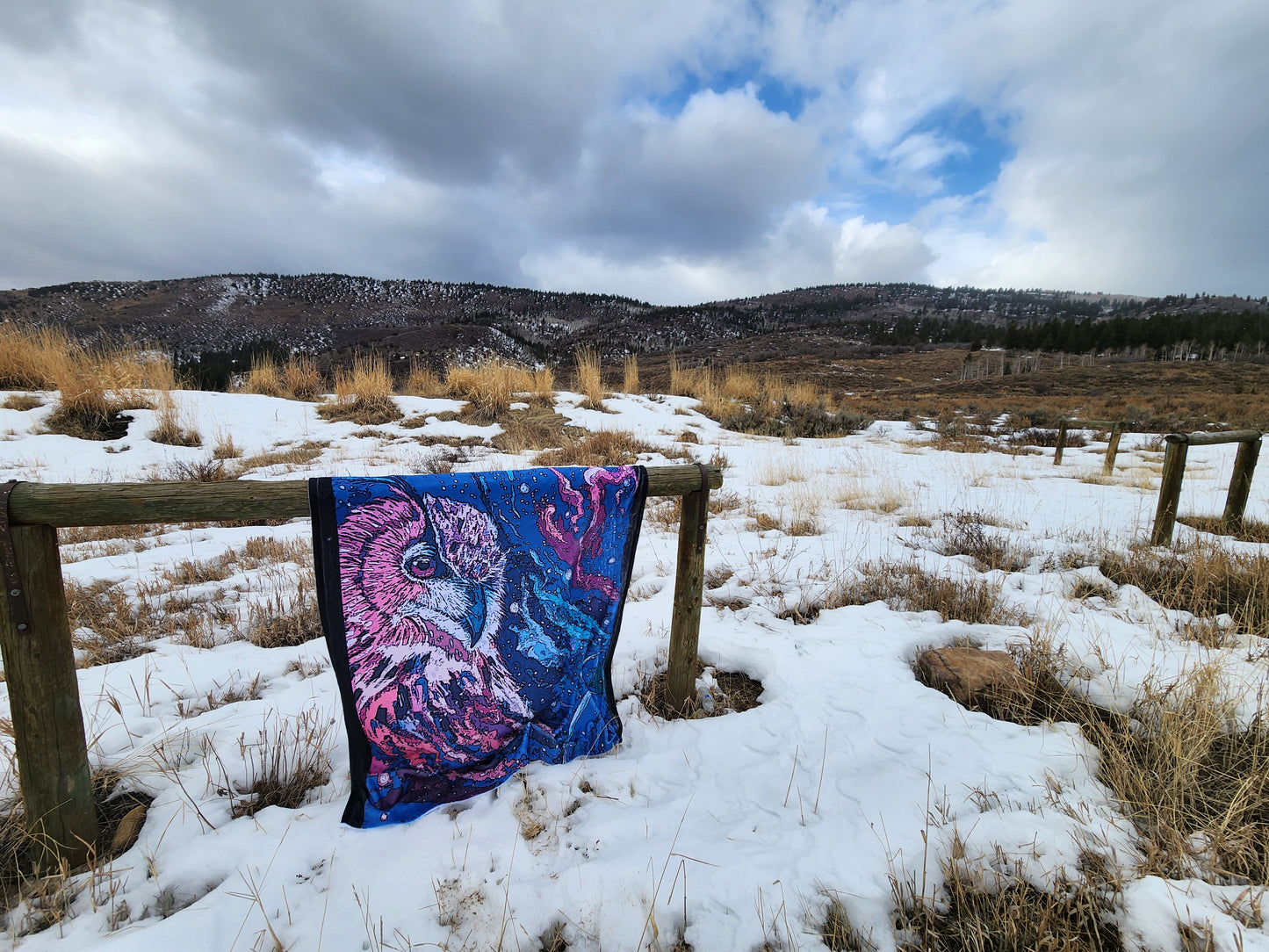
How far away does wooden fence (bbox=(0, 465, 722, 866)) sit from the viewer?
45.6 inches

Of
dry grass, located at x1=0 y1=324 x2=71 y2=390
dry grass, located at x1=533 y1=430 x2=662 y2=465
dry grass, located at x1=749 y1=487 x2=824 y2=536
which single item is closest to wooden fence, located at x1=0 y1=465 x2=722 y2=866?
dry grass, located at x1=749 y1=487 x2=824 y2=536

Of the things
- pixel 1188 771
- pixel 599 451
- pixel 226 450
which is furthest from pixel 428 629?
pixel 226 450

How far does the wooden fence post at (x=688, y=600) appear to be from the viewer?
1.93 meters

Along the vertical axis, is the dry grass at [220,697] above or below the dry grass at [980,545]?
below

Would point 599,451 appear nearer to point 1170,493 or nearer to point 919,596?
point 919,596

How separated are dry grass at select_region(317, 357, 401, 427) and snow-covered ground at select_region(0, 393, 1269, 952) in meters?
5.99

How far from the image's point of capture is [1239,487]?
429 cm

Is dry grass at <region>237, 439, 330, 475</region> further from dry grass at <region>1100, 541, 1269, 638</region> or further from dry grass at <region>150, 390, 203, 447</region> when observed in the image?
dry grass at <region>1100, 541, 1269, 638</region>

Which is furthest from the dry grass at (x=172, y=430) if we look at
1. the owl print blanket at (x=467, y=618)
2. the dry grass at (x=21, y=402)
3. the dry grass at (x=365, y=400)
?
the owl print blanket at (x=467, y=618)

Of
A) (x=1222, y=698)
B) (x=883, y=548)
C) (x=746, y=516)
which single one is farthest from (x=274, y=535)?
(x=1222, y=698)

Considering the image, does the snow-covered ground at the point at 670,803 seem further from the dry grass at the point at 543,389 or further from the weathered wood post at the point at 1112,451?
the dry grass at the point at 543,389

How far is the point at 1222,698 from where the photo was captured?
1.92m

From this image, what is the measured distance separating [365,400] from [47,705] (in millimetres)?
9600

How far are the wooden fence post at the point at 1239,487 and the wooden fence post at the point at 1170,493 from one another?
82 cm
